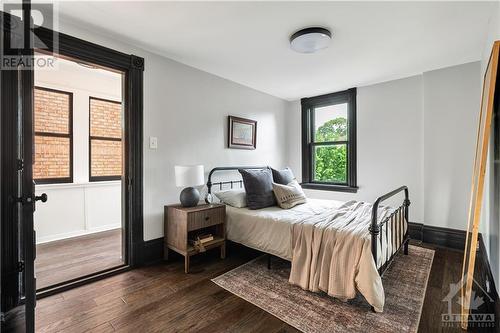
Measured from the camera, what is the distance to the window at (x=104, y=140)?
389cm

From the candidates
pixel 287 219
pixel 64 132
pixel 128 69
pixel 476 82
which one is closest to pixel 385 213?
pixel 287 219

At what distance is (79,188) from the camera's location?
3.58 meters

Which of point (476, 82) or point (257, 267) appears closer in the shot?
point (257, 267)

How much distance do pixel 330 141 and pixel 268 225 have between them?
2483 millimetres

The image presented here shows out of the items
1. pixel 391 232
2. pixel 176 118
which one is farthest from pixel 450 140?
pixel 176 118

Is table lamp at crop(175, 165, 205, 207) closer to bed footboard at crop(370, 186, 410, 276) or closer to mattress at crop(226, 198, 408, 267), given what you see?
mattress at crop(226, 198, 408, 267)

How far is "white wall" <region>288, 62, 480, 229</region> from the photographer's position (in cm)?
295

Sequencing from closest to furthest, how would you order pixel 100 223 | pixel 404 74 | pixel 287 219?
pixel 287 219
pixel 404 74
pixel 100 223

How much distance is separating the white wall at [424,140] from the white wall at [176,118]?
1994 mm

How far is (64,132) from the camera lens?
3.57 meters

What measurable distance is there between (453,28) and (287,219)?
2.35m


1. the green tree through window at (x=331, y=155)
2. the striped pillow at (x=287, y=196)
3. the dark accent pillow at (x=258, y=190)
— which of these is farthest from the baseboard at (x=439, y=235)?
the dark accent pillow at (x=258, y=190)

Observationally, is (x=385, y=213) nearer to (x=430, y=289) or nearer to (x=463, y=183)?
(x=430, y=289)

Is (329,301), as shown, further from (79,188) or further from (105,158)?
(105,158)
